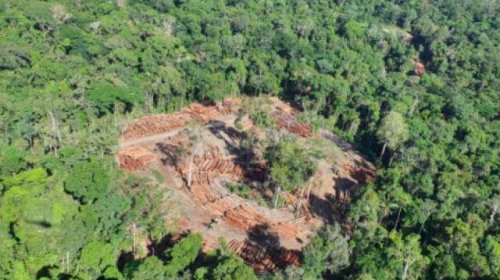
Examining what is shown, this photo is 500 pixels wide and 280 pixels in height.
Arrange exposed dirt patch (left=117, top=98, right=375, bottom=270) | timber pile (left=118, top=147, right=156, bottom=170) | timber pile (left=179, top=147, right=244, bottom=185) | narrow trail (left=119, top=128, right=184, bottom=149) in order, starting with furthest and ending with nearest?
1. narrow trail (left=119, top=128, right=184, bottom=149)
2. timber pile (left=179, top=147, right=244, bottom=185)
3. timber pile (left=118, top=147, right=156, bottom=170)
4. exposed dirt patch (left=117, top=98, right=375, bottom=270)

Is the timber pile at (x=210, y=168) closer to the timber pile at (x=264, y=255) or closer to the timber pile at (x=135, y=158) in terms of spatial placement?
the timber pile at (x=135, y=158)

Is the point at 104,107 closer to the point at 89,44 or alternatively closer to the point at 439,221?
the point at 89,44

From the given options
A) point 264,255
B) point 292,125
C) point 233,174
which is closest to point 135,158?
point 233,174

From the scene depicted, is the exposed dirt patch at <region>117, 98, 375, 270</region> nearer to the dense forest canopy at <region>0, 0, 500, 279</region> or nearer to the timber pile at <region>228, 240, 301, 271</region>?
the timber pile at <region>228, 240, 301, 271</region>

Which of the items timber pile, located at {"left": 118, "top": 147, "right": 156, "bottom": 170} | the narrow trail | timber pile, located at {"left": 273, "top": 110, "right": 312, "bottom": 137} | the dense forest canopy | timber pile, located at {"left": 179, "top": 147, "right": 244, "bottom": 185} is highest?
the dense forest canopy

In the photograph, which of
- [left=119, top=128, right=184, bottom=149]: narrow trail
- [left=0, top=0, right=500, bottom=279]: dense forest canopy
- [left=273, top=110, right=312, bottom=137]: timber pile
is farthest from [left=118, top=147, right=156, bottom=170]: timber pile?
[left=273, top=110, right=312, bottom=137]: timber pile

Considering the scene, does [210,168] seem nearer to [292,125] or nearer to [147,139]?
[147,139]
